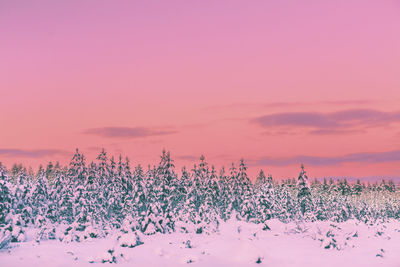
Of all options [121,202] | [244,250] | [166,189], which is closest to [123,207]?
[121,202]

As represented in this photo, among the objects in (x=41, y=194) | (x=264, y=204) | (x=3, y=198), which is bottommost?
(x=264, y=204)

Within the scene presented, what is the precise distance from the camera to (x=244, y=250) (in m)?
26.2

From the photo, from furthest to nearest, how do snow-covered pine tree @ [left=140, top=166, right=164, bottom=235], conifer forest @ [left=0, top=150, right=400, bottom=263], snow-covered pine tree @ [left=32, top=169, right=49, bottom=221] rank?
snow-covered pine tree @ [left=32, top=169, right=49, bottom=221], snow-covered pine tree @ [left=140, top=166, right=164, bottom=235], conifer forest @ [left=0, top=150, right=400, bottom=263]

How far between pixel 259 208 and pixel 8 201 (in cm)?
3056

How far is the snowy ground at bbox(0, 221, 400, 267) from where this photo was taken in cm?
2339

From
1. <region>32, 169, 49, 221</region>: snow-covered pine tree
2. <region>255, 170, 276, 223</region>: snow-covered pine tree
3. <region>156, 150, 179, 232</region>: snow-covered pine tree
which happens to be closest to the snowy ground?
<region>156, 150, 179, 232</region>: snow-covered pine tree

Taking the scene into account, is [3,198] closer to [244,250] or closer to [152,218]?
[152,218]

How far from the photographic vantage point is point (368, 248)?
30.4m

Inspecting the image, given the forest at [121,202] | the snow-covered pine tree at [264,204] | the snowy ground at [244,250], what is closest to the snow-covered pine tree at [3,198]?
the forest at [121,202]

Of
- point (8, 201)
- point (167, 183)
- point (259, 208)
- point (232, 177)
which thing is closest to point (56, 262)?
point (8, 201)

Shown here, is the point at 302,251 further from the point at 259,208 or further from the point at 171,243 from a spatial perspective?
the point at 259,208

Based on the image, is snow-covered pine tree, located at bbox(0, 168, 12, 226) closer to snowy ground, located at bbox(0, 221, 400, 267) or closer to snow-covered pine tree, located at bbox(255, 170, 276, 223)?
snowy ground, located at bbox(0, 221, 400, 267)

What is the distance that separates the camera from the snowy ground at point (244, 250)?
23.4 meters

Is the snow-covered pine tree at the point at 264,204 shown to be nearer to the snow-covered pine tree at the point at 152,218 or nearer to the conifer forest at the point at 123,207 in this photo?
the conifer forest at the point at 123,207
